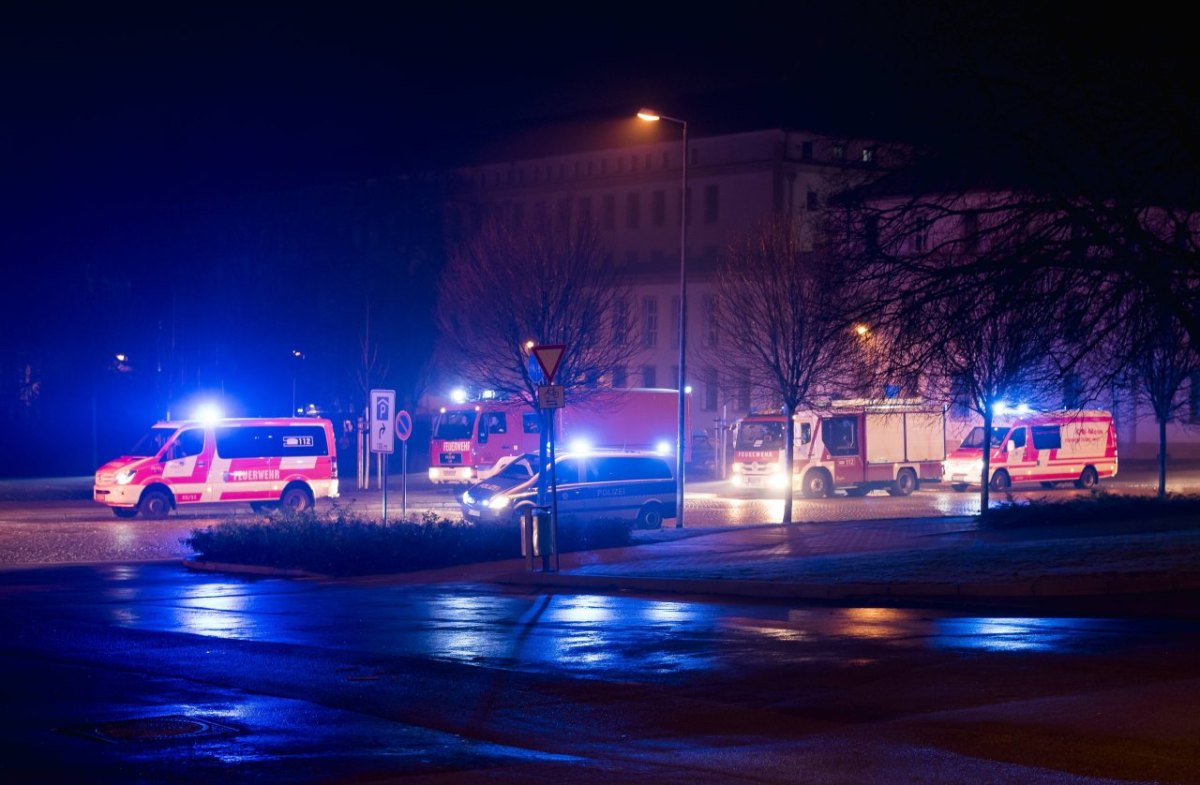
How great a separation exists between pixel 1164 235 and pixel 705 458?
47.0 m

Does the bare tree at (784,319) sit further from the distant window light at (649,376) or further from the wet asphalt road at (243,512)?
the distant window light at (649,376)

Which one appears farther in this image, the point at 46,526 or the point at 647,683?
the point at 46,526

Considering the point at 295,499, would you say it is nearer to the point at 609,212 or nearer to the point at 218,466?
the point at 218,466

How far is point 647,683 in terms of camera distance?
11.2 m

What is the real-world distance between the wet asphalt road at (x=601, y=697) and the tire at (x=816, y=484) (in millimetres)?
28558

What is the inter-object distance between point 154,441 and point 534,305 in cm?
1409

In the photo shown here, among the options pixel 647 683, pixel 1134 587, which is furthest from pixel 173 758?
pixel 1134 587

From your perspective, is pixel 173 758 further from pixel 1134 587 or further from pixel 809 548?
pixel 809 548

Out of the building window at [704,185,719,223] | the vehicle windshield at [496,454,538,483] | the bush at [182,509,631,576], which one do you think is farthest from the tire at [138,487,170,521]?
the building window at [704,185,719,223]

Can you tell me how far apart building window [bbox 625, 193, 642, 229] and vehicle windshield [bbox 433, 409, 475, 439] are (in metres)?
48.7

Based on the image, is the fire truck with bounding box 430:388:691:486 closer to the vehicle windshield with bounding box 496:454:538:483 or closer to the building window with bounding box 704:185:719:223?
the vehicle windshield with bounding box 496:454:538:483

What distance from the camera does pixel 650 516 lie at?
3133cm

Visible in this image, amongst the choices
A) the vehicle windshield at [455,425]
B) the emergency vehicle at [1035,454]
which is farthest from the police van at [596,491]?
the emergency vehicle at [1035,454]

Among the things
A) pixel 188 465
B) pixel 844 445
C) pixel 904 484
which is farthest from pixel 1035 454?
pixel 188 465
